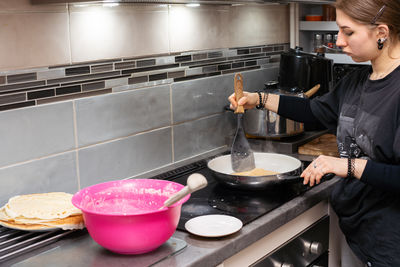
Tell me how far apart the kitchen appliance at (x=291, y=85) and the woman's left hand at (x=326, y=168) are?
0.62 m

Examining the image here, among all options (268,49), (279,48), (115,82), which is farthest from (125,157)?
(279,48)

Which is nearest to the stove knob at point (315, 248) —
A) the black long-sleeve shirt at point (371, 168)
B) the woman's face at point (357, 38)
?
the black long-sleeve shirt at point (371, 168)

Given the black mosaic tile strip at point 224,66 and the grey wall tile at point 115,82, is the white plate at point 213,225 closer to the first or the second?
the grey wall tile at point 115,82

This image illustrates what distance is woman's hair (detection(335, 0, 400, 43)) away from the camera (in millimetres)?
1465

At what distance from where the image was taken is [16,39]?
1.50m

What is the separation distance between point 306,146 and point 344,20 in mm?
780

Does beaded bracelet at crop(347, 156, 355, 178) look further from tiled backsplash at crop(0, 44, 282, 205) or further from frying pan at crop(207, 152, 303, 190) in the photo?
tiled backsplash at crop(0, 44, 282, 205)

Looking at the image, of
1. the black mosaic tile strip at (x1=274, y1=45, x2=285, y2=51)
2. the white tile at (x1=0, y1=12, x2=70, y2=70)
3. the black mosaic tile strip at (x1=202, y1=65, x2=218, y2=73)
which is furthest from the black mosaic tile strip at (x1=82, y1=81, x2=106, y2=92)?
the black mosaic tile strip at (x1=274, y1=45, x2=285, y2=51)

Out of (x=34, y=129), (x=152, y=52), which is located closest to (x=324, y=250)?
(x=152, y=52)

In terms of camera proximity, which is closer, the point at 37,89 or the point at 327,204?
the point at 37,89

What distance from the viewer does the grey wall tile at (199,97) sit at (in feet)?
6.80

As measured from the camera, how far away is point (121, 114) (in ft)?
6.03

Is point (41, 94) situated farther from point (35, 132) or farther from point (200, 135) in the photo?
point (200, 135)

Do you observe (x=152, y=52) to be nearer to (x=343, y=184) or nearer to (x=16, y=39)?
(x=16, y=39)
